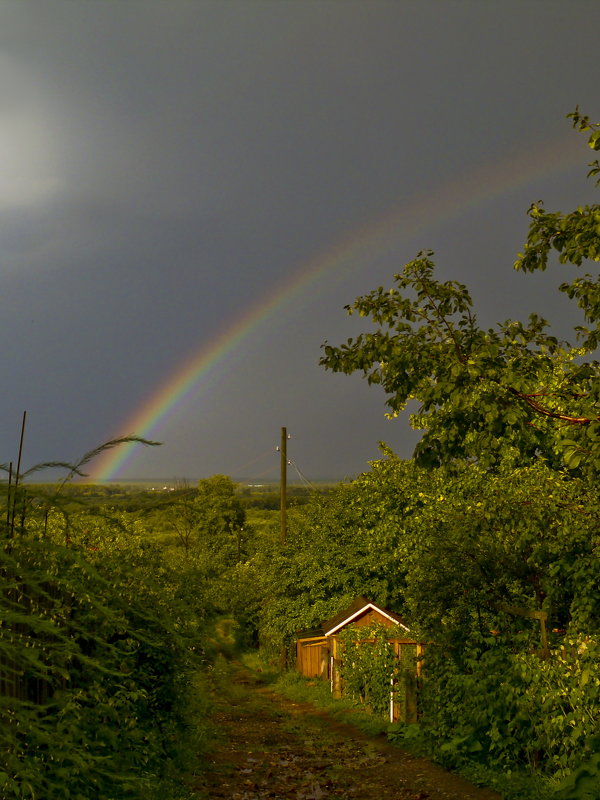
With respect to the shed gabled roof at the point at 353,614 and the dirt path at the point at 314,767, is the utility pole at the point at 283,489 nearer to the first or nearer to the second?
the shed gabled roof at the point at 353,614

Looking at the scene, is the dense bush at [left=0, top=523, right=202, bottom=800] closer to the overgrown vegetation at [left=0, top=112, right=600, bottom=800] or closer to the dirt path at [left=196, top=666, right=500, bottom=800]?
the overgrown vegetation at [left=0, top=112, right=600, bottom=800]

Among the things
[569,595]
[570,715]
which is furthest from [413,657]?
[570,715]

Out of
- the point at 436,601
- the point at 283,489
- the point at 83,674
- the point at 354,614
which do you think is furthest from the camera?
the point at 283,489

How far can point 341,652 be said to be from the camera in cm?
2003

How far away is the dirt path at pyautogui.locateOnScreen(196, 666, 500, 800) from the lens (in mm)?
11117

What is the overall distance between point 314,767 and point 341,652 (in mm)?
6605

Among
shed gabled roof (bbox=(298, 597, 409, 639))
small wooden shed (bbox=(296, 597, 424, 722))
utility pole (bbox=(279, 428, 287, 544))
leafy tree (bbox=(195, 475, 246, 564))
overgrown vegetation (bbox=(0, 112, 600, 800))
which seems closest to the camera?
overgrown vegetation (bbox=(0, 112, 600, 800))

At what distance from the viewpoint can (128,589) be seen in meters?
7.37

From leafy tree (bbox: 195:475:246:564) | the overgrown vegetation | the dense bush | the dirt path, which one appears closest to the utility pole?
the dirt path

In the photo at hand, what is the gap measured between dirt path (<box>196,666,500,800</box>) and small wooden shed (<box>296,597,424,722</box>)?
955 mm

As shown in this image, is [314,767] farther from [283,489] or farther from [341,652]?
[283,489]

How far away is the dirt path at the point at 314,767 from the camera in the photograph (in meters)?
11.1

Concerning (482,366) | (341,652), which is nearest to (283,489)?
Answer: (341,652)

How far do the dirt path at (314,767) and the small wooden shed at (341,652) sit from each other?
3.13 ft
